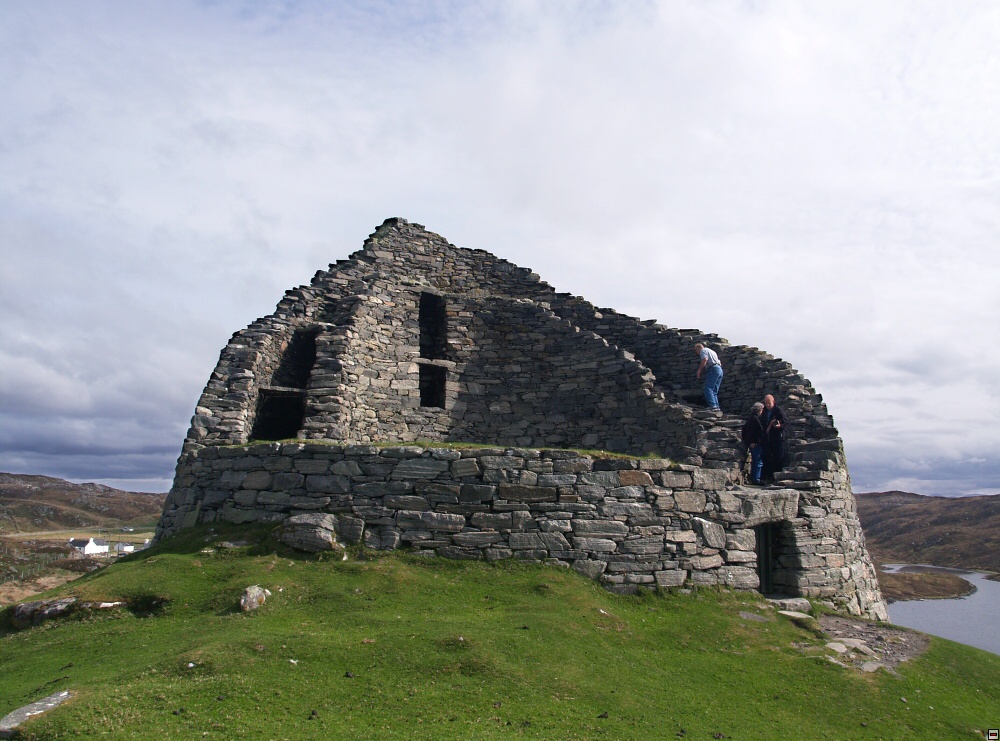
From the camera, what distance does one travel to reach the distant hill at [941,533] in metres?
65.0

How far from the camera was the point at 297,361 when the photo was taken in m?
20.4

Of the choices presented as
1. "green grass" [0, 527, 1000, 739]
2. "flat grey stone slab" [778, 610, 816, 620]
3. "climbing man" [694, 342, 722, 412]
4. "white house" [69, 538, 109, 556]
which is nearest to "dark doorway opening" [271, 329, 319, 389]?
"green grass" [0, 527, 1000, 739]

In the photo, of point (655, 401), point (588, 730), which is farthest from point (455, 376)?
point (588, 730)

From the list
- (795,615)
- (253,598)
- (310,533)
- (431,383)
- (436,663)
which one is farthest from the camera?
(431,383)

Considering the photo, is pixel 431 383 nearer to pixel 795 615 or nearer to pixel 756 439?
pixel 756 439

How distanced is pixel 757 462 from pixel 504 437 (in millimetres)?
7718

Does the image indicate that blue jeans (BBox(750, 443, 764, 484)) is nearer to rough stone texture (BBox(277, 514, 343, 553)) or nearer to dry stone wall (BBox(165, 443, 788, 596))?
dry stone wall (BBox(165, 443, 788, 596))

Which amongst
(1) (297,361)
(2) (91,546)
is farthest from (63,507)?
(1) (297,361)

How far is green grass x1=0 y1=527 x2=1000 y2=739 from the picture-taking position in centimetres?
718

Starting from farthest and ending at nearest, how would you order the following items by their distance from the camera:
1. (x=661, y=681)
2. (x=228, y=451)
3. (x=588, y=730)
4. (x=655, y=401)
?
(x=655, y=401) → (x=228, y=451) → (x=661, y=681) → (x=588, y=730)

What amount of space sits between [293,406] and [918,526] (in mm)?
83440

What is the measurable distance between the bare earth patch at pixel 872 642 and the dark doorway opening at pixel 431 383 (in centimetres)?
1255

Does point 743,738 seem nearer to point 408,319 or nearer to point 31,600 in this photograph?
point 31,600

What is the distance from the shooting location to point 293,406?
19.8 metres
